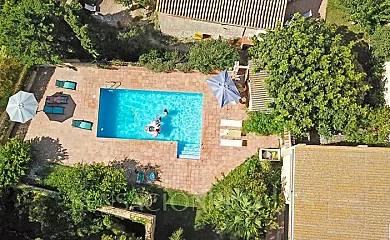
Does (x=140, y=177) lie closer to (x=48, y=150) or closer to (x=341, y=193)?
(x=48, y=150)

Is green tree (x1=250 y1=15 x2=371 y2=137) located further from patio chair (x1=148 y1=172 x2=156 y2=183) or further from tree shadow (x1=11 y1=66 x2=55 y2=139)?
tree shadow (x1=11 y1=66 x2=55 y2=139)

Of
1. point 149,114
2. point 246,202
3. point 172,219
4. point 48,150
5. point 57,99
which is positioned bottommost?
point 172,219

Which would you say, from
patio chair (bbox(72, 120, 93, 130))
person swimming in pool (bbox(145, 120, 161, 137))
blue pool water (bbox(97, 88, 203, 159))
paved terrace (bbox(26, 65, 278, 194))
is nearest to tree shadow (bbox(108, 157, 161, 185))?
paved terrace (bbox(26, 65, 278, 194))

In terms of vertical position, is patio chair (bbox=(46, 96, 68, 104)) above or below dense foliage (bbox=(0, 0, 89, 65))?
below

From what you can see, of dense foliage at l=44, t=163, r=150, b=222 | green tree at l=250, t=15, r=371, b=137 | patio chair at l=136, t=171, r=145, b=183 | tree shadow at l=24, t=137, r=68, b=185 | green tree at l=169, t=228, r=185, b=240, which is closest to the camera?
green tree at l=250, t=15, r=371, b=137

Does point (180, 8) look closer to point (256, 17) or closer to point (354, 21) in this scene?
point (256, 17)

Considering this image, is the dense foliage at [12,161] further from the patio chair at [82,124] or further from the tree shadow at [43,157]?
the patio chair at [82,124]

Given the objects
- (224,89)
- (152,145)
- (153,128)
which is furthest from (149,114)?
(224,89)
